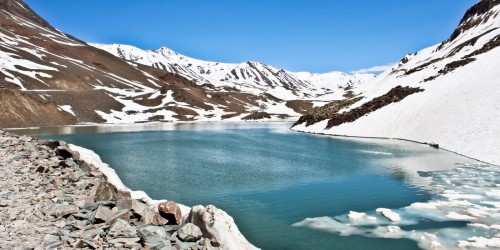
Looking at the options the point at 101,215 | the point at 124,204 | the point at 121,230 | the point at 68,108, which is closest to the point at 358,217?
the point at 124,204

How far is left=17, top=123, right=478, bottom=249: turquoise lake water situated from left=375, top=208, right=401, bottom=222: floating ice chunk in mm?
1281

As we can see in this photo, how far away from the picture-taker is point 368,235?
17219 millimetres

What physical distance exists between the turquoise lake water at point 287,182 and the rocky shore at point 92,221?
2.94m

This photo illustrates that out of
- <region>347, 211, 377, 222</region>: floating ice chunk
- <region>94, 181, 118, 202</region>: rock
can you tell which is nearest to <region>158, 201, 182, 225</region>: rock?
<region>94, 181, 118, 202</region>: rock

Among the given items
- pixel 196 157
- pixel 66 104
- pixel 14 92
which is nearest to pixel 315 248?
pixel 196 157

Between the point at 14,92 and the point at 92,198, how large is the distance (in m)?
95.8

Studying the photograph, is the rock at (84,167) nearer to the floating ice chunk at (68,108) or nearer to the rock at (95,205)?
the rock at (95,205)

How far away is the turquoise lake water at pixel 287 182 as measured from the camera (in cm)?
1811

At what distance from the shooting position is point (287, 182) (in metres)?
30.7

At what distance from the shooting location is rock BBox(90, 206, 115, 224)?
14219 millimetres

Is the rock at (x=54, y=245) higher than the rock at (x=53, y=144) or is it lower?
lower

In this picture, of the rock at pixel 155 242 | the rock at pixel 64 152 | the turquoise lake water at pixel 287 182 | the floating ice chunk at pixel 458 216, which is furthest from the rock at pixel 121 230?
the rock at pixel 64 152

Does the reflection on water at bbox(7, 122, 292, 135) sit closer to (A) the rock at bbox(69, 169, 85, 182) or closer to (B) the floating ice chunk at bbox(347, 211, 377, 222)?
(A) the rock at bbox(69, 169, 85, 182)

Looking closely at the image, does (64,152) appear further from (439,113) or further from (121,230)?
(439,113)
